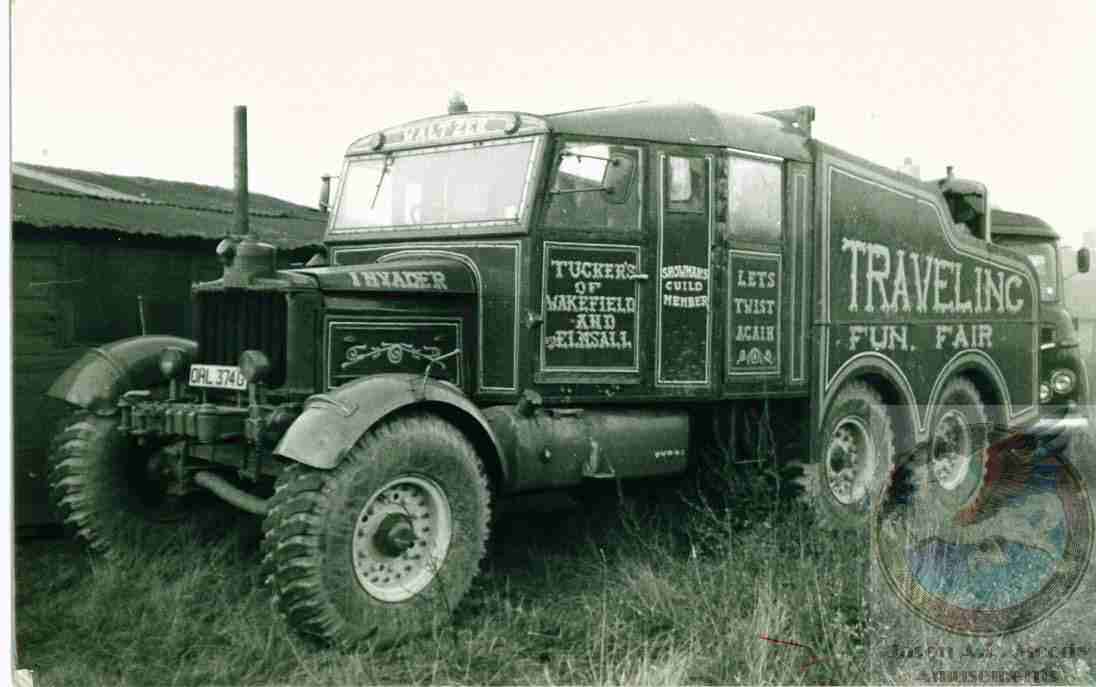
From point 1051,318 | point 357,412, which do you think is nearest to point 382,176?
point 357,412

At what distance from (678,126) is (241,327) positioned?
8.69 feet

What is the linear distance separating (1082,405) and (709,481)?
16.9ft

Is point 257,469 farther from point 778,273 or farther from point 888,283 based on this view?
point 888,283

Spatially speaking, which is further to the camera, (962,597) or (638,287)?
(638,287)

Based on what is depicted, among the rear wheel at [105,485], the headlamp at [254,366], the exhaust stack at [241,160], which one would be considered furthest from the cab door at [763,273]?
the rear wheel at [105,485]

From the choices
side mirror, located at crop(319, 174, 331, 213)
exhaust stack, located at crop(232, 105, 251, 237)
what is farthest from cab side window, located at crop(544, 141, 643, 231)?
exhaust stack, located at crop(232, 105, 251, 237)

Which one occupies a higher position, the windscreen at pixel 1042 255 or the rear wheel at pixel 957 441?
the windscreen at pixel 1042 255

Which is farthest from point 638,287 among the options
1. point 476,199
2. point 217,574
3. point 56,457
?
point 56,457

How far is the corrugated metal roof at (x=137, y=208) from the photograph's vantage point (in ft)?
22.8

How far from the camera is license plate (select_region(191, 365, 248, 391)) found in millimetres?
5469

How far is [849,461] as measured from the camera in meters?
7.49

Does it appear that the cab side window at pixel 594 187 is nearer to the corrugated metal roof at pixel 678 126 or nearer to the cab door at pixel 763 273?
the corrugated metal roof at pixel 678 126

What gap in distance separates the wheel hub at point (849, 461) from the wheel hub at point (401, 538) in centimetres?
305

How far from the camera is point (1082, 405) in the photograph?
33.2 ft
